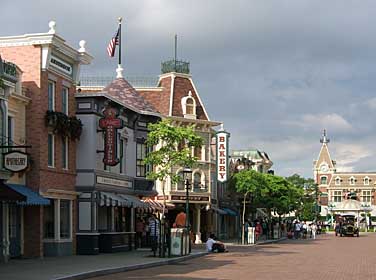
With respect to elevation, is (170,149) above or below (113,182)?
above

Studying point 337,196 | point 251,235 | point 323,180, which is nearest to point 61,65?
point 251,235

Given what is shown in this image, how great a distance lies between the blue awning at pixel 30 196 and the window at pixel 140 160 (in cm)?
1100

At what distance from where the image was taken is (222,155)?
6169 cm

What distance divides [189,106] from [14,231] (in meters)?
31.5

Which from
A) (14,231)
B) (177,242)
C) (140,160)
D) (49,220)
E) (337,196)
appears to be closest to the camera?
(14,231)

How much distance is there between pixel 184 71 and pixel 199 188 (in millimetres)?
9699

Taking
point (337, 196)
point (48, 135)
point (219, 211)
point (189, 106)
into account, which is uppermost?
point (189, 106)

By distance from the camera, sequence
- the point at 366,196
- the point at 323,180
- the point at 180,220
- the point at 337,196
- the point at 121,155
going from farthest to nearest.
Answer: the point at 323,180 < the point at 337,196 < the point at 366,196 < the point at 121,155 < the point at 180,220

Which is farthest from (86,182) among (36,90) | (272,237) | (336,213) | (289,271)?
(336,213)

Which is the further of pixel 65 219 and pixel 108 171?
pixel 108 171

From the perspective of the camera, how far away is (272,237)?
69000mm

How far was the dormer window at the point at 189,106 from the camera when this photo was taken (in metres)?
60.5

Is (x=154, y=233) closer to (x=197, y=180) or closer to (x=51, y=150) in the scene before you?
(x=51, y=150)

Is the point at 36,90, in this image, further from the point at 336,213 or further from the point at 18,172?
the point at 336,213
